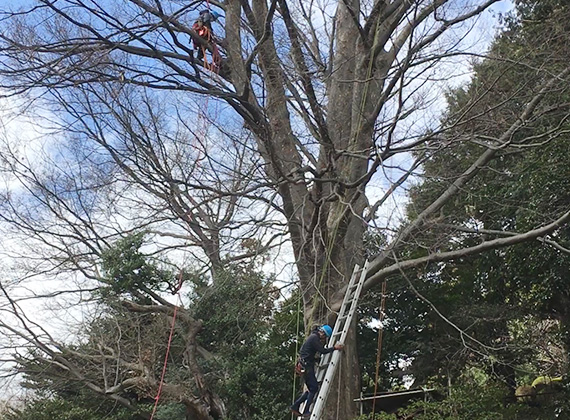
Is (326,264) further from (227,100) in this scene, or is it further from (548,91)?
(548,91)

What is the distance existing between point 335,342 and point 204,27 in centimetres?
482

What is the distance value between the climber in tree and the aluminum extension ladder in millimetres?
3868

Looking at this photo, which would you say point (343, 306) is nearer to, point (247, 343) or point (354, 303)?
point (354, 303)

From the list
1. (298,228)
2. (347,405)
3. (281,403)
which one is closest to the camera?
(347,405)

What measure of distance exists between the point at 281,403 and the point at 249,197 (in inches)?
208

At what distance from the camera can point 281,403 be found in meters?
11.7

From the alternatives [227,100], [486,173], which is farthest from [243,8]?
[486,173]

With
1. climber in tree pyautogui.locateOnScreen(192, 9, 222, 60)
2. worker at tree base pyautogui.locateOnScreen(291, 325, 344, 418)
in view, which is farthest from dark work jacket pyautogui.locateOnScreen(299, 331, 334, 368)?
climber in tree pyautogui.locateOnScreen(192, 9, 222, 60)

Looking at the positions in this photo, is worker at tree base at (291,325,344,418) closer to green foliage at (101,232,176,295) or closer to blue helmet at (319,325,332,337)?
blue helmet at (319,325,332,337)

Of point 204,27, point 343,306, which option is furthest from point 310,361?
point 204,27

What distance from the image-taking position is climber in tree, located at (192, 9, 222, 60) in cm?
859

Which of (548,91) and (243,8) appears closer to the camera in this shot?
(548,91)

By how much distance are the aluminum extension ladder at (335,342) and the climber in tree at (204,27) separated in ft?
12.7

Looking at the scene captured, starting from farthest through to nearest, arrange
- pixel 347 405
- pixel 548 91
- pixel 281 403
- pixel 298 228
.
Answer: pixel 281 403 < pixel 298 228 < pixel 347 405 < pixel 548 91
